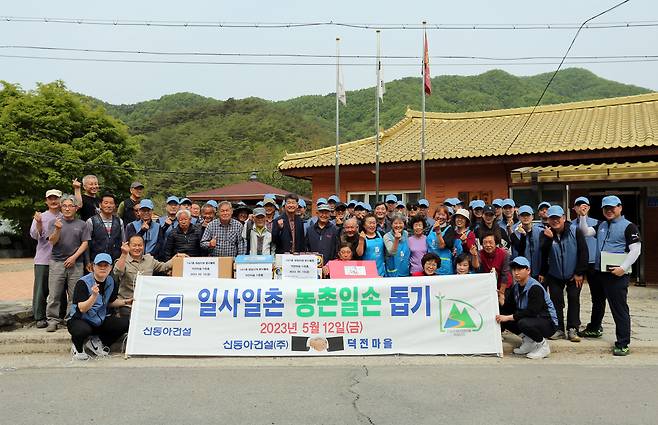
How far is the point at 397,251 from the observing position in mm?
7090

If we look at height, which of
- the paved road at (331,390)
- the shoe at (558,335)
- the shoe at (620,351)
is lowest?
the paved road at (331,390)

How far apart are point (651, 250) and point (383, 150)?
700 cm

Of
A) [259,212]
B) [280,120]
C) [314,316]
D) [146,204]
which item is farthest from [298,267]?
[280,120]

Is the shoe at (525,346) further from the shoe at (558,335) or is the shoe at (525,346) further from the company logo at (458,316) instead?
the shoe at (558,335)

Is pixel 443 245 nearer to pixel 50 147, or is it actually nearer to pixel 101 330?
pixel 101 330

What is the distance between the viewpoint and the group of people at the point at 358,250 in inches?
251

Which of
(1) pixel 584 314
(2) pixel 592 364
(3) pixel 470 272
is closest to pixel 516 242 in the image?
(3) pixel 470 272

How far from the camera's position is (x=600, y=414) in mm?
4383

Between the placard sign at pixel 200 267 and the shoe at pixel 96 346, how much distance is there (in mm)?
1269

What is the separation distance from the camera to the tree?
22625 millimetres

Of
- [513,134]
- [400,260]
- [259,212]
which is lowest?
[400,260]

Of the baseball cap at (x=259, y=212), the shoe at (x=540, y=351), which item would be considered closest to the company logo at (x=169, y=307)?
the baseball cap at (x=259, y=212)

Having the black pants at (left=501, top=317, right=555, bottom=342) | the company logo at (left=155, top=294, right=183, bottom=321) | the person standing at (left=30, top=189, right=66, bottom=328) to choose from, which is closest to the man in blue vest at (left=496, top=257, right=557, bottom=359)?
the black pants at (left=501, top=317, right=555, bottom=342)

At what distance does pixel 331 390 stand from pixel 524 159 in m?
9.02
